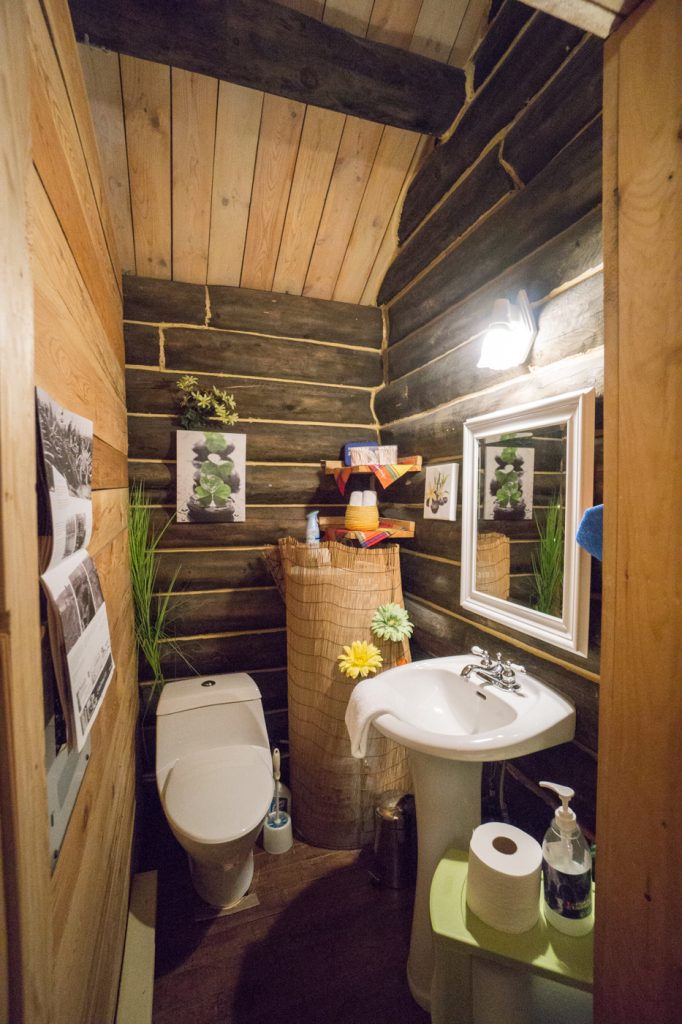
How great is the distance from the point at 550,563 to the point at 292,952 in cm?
154

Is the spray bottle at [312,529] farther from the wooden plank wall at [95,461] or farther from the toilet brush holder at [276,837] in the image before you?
the toilet brush holder at [276,837]

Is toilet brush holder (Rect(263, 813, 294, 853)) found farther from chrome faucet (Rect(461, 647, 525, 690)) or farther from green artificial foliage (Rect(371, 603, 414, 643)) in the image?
chrome faucet (Rect(461, 647, 525, 690))

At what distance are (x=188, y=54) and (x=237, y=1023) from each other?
2.96m

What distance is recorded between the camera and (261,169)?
184 cm

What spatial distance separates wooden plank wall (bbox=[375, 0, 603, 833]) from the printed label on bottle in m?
0.18

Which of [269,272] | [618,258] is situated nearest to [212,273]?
[269,272]

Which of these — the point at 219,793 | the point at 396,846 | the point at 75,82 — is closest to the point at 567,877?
the point at 396,846

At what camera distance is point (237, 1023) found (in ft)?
4.17

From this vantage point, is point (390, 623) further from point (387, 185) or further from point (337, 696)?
point (387, 185)

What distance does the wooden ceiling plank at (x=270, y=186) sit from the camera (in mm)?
1721

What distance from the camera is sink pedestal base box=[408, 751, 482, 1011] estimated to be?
4.17ft

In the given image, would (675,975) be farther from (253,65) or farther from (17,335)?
(253,65)

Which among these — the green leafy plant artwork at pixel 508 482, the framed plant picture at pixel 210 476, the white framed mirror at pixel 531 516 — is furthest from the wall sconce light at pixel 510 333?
the framed plant picture at pixel 210 476

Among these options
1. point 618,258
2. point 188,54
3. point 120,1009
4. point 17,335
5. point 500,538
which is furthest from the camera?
point 500,538
